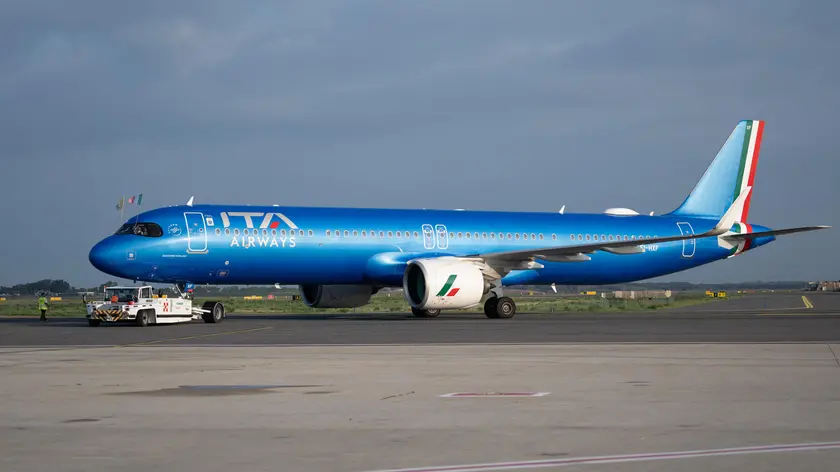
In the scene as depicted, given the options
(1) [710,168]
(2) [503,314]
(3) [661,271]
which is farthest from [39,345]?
(1) [710,168]

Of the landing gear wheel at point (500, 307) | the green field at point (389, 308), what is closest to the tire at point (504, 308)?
the landing gear wheel at point (500, 307)

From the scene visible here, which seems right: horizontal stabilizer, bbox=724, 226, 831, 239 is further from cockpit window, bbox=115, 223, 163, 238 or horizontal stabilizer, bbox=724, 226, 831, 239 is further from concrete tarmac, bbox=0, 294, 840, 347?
cockpit window, bbox=115, 223, 163, 238

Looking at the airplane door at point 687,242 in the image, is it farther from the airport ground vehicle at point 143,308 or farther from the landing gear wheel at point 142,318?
the landing gear wheel at point 142,318

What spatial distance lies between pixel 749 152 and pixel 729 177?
5.00ft

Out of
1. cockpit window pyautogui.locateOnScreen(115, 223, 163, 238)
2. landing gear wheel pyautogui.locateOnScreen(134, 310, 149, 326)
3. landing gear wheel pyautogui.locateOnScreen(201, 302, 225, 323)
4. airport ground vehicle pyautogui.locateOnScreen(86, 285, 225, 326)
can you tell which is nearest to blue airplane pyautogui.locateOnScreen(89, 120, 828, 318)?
cockpit window pyautogui.locateOnScreen(115, 223, 163, 238)

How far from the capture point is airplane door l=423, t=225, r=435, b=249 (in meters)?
36.0

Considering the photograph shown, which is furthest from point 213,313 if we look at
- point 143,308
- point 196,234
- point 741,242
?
point 741,242

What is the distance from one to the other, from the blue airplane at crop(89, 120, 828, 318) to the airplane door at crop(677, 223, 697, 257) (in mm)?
61

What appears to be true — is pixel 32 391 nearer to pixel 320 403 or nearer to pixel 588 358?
pixel 320 403

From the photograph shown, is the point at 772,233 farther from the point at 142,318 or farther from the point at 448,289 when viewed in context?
the point at 142,318

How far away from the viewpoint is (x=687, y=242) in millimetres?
41688

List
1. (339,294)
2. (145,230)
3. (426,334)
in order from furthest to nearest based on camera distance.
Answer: (339,294), (145,230), (426,334)

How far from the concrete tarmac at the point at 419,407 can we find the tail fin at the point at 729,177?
2512 cm

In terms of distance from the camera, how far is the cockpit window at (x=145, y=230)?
32.0m
